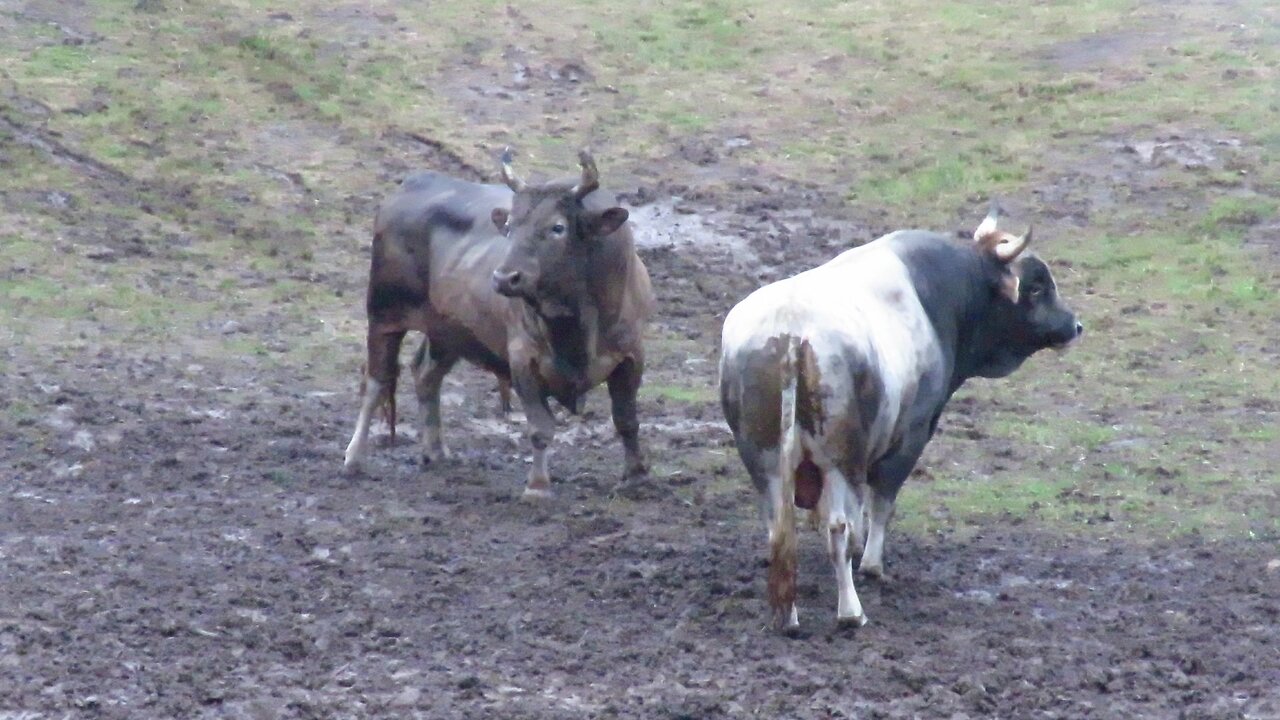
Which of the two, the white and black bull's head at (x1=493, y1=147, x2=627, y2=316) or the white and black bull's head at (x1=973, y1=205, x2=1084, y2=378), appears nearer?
the white and black bull's head at (x1=973, y1=205, x2=1084, y2=378)

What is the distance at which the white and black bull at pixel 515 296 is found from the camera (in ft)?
31.7

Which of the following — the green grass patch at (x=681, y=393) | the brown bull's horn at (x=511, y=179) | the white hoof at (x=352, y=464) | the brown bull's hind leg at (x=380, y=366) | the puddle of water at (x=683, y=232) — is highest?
the brown bull's horn at (x=511, y=179)

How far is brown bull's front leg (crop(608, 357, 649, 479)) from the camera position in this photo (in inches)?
400

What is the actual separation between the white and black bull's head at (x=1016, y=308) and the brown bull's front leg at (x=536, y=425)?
2272 mm

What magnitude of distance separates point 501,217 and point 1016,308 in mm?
2688

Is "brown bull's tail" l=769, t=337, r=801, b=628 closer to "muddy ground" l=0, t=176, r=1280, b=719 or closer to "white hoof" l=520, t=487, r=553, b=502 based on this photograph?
"muddy ground" l=0, t=176, r=1280, b=719

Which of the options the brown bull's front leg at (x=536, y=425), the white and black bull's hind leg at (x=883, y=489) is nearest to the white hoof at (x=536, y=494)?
the brown bull's front leg at (x=536, y=425)

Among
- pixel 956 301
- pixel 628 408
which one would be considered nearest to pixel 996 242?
pixel 956 301

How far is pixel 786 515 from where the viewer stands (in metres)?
7.64

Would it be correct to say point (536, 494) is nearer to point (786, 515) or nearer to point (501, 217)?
point (501, 217)

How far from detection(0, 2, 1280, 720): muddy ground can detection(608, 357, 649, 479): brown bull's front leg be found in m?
0.22

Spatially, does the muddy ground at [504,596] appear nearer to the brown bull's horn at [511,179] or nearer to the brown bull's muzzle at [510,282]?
the brown bull's muzzle at [510,282]

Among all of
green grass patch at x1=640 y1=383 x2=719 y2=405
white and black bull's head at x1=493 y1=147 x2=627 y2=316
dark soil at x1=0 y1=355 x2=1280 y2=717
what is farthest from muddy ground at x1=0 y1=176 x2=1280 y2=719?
white and black bull's head at x1=493 y1=147 x2=627 y2=316

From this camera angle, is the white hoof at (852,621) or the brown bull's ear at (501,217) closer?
the white hoof at (852,621)
